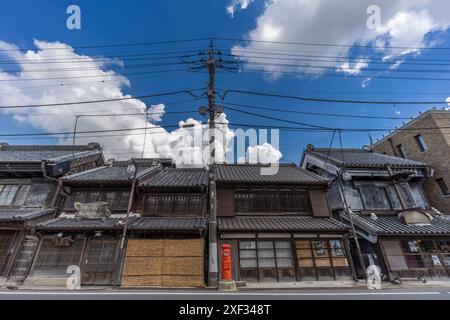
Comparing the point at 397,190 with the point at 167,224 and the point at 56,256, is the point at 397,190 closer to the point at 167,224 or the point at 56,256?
the point at 167,224

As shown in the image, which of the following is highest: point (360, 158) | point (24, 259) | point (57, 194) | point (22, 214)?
point (360, 158)

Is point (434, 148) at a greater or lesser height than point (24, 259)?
greater

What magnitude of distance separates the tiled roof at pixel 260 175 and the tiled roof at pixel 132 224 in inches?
149

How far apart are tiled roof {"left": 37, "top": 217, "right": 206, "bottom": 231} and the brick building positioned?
18470 mm

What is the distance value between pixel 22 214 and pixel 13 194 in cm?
334

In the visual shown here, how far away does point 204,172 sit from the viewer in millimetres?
19922

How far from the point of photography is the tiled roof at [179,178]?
50.9ft

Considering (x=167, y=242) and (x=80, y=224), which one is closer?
(x=167, y=242)

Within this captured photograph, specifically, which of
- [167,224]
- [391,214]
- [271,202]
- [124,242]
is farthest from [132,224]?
[391,214]

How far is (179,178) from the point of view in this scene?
17.7 meters

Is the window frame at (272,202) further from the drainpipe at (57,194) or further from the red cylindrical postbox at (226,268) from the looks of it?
the drainpipe at (57,194)

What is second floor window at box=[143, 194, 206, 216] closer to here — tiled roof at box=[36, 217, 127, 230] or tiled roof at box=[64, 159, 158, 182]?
tiled roof at box=[36, 217, 127, 230]
